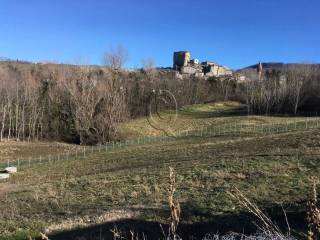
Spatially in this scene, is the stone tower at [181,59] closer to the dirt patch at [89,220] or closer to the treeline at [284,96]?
the treeline at [284,96]

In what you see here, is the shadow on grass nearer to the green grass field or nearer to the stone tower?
the green grass field

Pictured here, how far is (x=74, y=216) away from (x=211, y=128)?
171 ft

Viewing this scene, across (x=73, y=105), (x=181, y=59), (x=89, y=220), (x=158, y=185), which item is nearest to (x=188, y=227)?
(x=89, y=220)

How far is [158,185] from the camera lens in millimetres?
23438

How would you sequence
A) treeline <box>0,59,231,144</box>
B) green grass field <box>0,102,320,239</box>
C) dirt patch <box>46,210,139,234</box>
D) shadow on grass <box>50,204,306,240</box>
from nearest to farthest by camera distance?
shadow on grass <box>50,204,306,240</box> < dirt patch <box>46,210,139,234</box> < green grass field <box>0,102,320,239</box> < treeline <box>0,59,231,144</box>

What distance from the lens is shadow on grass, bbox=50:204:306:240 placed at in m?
12.2

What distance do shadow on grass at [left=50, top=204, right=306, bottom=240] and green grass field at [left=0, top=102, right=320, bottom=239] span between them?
1.96ft

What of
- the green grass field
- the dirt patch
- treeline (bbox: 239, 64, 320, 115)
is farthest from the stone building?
the dirt patch

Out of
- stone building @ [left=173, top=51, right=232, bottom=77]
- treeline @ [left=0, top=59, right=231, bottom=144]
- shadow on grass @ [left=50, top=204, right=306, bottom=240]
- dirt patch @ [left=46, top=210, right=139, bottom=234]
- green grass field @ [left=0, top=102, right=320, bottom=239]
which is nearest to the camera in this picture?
shadow on grass @ [left=50, top=204, right=306, bottom=240]

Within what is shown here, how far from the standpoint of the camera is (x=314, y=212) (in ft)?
10.9

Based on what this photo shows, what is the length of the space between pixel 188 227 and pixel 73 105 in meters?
57.0

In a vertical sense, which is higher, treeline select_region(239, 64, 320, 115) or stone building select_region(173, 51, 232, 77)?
stone building select_region(173, 51, 232, 77)

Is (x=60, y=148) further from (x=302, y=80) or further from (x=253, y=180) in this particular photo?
(x=302, y=80)

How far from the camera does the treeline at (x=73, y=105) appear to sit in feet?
218
